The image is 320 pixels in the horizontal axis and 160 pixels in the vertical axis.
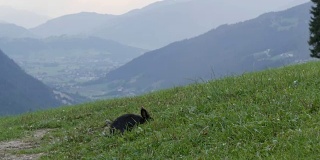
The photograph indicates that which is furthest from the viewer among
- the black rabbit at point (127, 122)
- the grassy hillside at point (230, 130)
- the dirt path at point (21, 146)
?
the dirt path at point (21, 146)

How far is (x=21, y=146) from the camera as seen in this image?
42.1 ft

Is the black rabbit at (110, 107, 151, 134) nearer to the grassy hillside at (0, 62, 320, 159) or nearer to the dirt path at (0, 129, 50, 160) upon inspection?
the grassy hillside at (0, 62, 320, 159)

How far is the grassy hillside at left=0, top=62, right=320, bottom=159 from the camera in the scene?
716 cm

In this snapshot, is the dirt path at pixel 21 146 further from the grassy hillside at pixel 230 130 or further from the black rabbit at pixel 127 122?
the black rabbit at pixel 127 122

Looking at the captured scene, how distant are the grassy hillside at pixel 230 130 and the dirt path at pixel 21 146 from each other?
13.3 inches

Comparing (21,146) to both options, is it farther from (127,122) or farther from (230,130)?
(230,130)

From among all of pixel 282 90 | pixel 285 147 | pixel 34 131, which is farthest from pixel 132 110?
pixel 285 147

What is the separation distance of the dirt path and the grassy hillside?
34cm

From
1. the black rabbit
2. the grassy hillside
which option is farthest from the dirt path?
the black rabbit

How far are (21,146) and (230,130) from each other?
276 inches

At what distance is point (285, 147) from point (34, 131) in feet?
35.4

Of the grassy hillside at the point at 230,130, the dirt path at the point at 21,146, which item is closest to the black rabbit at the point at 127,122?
the grassy hillside at the point at 230,130

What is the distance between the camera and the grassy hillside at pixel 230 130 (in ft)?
23.5

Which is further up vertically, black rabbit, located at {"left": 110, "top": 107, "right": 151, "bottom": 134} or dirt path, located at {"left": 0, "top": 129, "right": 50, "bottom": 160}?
black rabbit, located at {"left": 110, "top": 107, "right": 151, "bottom": 134}
